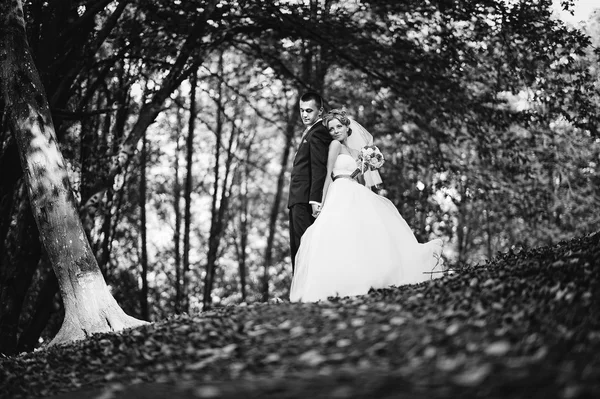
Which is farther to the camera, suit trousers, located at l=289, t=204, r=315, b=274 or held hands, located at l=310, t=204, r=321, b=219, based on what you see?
suit trousers, located at l=289, t=204, r=315, b=274

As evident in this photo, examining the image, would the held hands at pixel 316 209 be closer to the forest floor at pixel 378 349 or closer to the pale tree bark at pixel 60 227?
the forest floor at pixel 378 349

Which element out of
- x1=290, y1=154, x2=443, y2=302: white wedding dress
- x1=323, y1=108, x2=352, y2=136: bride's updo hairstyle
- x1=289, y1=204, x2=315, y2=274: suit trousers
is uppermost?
x1=323, y1=108, x2=352, y2=136: bride's updo hairstyle

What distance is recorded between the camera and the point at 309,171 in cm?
947

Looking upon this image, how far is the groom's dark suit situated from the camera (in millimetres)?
9367

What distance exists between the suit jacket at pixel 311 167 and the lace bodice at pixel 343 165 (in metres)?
0.16

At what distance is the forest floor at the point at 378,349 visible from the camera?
4.29m

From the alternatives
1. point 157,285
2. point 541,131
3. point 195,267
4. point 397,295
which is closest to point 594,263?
point 397,295

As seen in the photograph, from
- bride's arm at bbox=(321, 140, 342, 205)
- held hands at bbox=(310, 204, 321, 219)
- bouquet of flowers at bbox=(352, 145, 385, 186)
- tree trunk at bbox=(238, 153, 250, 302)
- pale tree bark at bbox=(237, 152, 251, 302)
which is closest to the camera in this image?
held hands at bbox=(310, 204, 321, 219)

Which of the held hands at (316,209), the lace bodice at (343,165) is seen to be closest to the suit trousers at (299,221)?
the held hands at (316,209)

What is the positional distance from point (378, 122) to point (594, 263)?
1394cm

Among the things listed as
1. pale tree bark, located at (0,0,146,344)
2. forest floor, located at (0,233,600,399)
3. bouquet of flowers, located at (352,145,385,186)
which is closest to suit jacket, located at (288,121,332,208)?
bouquet of flowers, located at (352,145,385,186)

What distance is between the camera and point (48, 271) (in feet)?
38.5

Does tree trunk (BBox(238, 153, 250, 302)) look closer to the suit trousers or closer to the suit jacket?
the suit trousers

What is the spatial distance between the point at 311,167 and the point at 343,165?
42 cm
